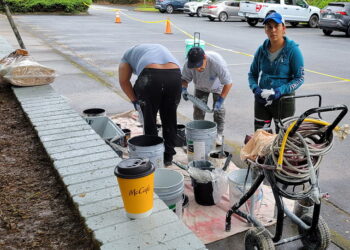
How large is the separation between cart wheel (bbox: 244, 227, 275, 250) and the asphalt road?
943 mm

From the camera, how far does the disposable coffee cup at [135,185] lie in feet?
7.16

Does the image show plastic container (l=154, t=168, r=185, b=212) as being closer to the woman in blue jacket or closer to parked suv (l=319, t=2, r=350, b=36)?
the woman in blue jacket

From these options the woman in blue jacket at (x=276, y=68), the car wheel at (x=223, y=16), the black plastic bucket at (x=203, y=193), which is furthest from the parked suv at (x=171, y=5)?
the black plastic bucket at (x=203, y=193)

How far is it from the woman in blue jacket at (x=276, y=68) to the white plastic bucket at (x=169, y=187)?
1210mm

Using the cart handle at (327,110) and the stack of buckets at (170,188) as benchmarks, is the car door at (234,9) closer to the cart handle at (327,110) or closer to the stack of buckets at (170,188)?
the stack of buckets at (170,188)

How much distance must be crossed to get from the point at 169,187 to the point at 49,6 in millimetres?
31202

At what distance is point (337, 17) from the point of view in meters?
17.0

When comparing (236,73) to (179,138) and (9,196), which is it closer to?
(179,138)

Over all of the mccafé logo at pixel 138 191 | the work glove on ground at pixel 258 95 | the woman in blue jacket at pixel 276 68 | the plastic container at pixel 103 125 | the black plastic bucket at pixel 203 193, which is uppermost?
the woman in blue jacket at pixel 276 68

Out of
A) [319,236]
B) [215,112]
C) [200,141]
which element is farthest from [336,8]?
[319,236]

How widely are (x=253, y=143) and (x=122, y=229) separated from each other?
4.05ft

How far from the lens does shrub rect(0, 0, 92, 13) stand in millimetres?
29670

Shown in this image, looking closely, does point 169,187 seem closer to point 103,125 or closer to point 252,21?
point 103,125

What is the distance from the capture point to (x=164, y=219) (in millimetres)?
2277
